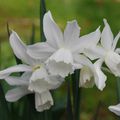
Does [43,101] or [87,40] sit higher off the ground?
[87,40]

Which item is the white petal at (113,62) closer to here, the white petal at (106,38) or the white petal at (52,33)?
the white petal at (106,38)

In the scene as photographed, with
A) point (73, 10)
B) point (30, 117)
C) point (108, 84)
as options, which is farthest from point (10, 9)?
point (30, 117)

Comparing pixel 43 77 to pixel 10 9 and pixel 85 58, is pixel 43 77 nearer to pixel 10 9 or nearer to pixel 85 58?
pixel 85 58

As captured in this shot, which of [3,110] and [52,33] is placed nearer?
[52,33]

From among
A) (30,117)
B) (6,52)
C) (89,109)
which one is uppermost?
(30,117)

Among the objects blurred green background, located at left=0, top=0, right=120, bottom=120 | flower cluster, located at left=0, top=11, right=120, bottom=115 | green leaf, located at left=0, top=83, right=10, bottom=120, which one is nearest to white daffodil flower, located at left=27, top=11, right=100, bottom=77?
flower cluster, located at left=0, top=11, right=120, bottom=115

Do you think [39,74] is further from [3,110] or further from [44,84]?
[3,110]

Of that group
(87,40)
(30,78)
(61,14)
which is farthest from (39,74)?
(61,14)

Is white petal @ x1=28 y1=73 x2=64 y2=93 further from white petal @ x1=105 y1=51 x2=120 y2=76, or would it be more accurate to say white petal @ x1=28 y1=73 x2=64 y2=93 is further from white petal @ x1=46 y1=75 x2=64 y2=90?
white petal @ x1=105 y1=51 x2=120 y2=76
